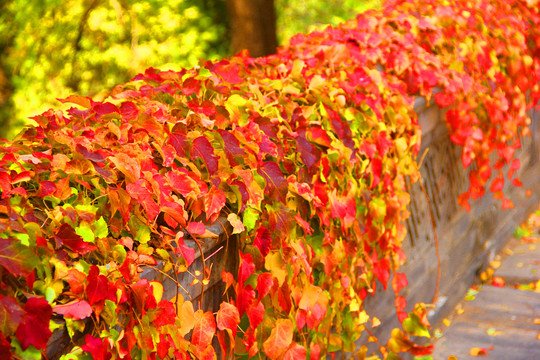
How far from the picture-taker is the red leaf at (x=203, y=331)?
1722 millimetres

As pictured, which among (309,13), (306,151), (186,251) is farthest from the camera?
(309,13)

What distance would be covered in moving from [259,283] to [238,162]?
39 centimetres

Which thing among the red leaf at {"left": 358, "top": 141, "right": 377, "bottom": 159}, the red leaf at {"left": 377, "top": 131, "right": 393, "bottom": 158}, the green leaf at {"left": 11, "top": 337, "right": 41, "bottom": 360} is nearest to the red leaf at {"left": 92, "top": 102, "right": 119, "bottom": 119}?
the green leaf at {"left": 11, "top": 337, "right": 41, "bottom": 360}

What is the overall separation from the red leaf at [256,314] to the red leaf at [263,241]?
159 millimetres

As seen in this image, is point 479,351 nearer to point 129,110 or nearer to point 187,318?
point 187,318

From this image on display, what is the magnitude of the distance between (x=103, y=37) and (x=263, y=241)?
22.3 ft

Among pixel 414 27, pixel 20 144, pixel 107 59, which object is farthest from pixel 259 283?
pixel 107 59

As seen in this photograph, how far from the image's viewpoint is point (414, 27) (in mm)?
3541

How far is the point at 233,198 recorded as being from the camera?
189 centimetres

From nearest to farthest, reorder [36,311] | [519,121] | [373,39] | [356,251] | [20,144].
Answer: [36,311]
[20,144]
[356,251]
[373,39]
[519,121]

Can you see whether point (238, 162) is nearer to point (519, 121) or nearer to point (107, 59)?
point (519, 121)

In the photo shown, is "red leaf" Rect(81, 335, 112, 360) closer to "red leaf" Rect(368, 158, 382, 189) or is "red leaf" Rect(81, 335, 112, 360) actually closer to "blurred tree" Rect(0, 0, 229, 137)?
"red leaf" Rect(368, 158, 382, 189)

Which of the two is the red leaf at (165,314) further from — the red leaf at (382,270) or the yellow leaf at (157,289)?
the red leaf at (382,270)

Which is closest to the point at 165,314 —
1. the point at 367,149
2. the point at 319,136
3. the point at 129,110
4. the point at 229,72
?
the point at 129,110
